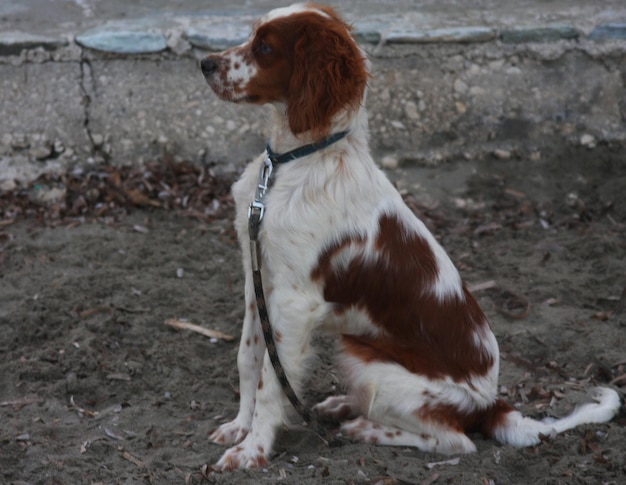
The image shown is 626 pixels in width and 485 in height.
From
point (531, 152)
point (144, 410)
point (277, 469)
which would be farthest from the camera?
point (531, 152)

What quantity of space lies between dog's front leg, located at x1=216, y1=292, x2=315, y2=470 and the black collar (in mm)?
578

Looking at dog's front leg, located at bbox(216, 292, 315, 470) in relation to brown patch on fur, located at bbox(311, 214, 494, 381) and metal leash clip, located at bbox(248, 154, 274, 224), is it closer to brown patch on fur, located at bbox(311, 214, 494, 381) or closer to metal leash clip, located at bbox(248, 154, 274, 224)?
brown patch on fur, located at bbox(311, 214, 494, 381)

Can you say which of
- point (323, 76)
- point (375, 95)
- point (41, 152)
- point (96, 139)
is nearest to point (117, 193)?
point (96, 139)

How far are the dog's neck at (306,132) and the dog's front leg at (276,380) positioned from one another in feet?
2.13

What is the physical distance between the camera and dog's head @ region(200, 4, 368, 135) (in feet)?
11.1

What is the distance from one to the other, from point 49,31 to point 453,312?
4675 millimetres

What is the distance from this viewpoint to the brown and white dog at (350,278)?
134 inches

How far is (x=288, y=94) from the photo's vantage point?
3.50 metres

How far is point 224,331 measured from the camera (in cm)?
473

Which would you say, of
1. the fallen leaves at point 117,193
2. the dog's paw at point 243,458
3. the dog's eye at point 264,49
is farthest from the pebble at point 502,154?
the dog's paw at point 243,458

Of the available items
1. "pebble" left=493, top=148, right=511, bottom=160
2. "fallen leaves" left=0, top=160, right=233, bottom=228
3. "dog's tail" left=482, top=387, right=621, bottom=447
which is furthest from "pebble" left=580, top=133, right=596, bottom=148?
"dog's tail" left=482, top=387, right=621, bottom=447

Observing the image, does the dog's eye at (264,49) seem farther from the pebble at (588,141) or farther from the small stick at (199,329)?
the pebble at (588,141)

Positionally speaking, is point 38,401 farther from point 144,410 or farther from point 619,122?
point 619,122

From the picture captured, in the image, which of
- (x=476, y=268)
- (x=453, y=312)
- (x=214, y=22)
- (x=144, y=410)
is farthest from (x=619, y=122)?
(x=144, y=410)
